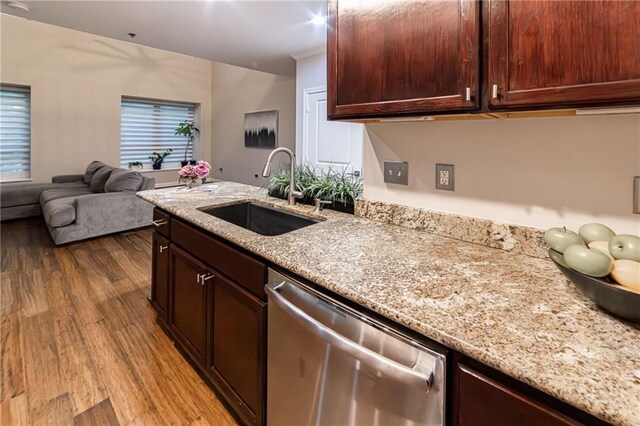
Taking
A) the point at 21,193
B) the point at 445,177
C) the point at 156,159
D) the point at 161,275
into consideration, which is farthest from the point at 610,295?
the point at 156,159

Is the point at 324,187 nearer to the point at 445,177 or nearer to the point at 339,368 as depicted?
the point at 445,177

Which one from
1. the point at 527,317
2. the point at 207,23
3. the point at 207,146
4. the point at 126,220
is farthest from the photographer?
the point at 207,146

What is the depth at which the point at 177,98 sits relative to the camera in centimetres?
729

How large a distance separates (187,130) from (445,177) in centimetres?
721

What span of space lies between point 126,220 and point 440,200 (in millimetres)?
4550

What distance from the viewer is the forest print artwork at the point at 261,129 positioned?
601 cm

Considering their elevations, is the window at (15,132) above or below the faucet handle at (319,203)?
above

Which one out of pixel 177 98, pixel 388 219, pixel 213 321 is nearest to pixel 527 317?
pixel 388 219

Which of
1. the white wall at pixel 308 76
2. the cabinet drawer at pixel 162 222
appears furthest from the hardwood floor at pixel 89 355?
the white wall at pixel 308 76

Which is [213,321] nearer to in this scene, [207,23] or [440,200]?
[440,200]

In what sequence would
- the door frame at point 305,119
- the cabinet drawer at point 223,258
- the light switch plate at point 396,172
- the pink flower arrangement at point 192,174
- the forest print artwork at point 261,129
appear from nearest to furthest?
the cabinet drawer at point 223,258, the light switch plate at point 396,172, the pink flower arrangement at point 192,174, the door frame at point 305,119, the forest print artwork at point 261,129

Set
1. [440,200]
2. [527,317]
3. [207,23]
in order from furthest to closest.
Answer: [207,23], [440,200], [527,317]

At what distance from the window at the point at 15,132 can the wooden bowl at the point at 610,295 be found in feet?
24.7

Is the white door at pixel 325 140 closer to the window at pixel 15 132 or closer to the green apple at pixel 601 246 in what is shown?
the green apple at pixel 601 246
